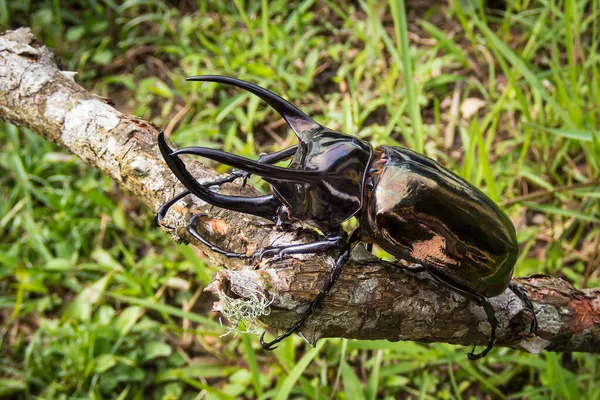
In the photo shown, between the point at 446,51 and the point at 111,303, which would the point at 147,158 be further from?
the point at 446,51

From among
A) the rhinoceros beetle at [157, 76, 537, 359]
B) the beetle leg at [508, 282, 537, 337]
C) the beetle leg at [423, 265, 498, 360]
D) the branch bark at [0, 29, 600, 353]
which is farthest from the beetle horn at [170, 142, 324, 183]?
the beetle leg at [508, 282, 537, 337]

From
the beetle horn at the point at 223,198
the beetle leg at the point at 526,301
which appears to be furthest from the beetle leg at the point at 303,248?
the beetle leg at the point at 526,301

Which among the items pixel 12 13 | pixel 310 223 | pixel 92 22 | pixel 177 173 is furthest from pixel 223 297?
pixel 12 13

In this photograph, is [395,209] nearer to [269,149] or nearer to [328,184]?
[328,184]

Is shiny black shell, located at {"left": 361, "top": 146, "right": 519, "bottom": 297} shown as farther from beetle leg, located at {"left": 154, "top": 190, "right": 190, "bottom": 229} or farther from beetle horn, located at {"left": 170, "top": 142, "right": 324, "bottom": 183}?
beetle leg, located at {"left": 154, "top": 190, "right": 190, "bottom": 229}

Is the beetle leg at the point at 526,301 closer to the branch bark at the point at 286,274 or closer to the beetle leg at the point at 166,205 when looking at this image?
the branch bark at the point at 286,274
